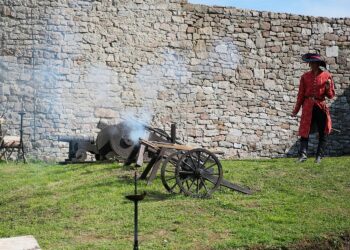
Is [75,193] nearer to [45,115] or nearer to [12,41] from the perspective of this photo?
[45,115]

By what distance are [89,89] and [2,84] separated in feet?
6.22

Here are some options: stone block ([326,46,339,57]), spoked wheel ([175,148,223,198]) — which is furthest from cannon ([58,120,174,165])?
stone block ([326,46,339,57])

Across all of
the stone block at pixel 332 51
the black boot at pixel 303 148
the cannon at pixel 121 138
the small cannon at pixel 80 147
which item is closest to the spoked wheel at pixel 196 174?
the cannon at pixel 121 138

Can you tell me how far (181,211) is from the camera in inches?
276

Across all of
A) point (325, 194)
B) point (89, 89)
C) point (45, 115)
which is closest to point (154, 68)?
point (89, 89)

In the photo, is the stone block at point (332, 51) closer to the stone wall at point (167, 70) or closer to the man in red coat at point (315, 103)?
the stone wall at point (167, 70)

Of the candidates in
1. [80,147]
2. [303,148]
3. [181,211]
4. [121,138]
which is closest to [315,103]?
[303,148]

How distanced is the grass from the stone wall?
3074mm

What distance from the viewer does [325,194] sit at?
25.8 ft

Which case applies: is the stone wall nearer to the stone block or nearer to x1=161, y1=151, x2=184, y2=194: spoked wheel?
the stone block

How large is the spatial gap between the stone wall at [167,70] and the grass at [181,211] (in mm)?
3074

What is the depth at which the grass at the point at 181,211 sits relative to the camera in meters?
6.08

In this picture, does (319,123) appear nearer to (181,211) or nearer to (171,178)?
(171,178)

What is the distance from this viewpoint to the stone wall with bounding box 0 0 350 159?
1236cm
